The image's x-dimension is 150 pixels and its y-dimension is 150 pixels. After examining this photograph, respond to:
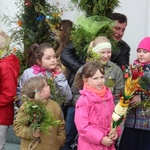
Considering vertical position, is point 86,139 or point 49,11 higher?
point 49,11

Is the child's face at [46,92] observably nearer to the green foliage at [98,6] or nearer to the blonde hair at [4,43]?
the blonde hair at [4,43]

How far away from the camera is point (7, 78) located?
5695 millimetres

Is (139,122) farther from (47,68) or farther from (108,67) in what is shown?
(47,68)

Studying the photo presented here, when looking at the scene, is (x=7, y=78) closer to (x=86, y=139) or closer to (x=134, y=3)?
(x=86, y=139)

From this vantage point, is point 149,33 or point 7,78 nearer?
point 7,78

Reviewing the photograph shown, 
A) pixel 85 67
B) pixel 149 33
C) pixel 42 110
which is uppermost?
pixel 149 33

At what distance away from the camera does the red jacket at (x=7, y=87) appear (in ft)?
18.7

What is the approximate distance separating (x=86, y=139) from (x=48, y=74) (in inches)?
40.8

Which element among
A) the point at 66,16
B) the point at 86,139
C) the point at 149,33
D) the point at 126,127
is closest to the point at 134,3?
the point at 149,33

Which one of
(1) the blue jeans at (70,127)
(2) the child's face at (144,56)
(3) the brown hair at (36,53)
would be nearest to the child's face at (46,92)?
(3) the brown hair at (36,53)

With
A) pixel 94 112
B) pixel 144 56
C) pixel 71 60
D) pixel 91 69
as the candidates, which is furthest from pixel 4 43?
pixel 144 56

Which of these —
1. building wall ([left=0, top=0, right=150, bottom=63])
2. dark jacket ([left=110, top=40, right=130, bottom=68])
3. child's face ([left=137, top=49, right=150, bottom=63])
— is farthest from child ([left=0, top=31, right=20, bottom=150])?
building wall ([left=0, top=0, right=150, bottom=63])

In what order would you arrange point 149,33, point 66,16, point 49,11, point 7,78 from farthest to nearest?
point 66,16
point 149,33
point 49,11
point 7,78

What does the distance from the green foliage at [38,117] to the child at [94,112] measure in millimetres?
404
